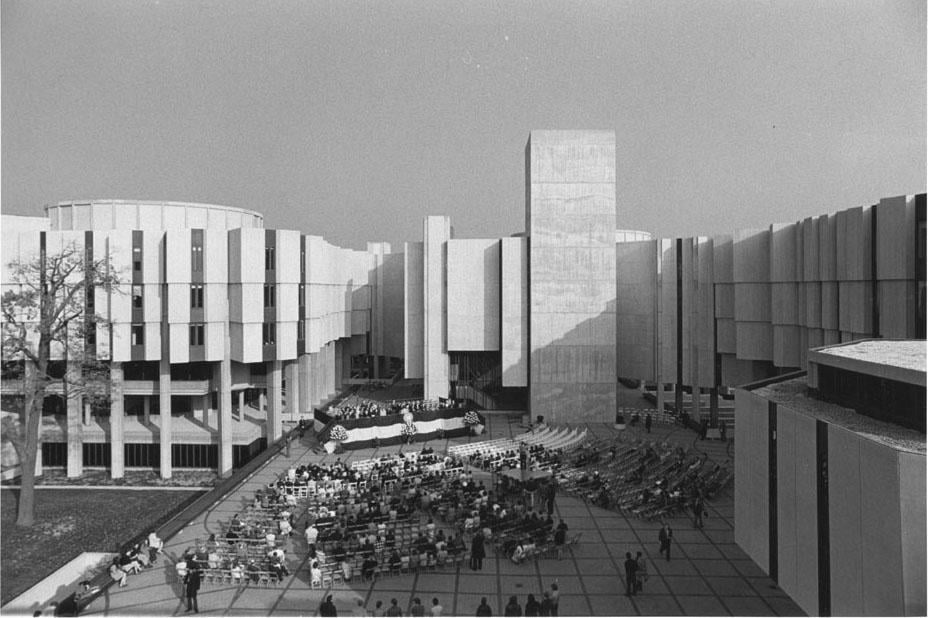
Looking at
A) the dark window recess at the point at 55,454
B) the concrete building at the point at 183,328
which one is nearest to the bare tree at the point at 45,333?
the concrete building at the point at 183,328

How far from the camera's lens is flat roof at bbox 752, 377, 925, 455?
12.9 m

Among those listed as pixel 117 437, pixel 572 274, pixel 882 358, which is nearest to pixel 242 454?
pixel 117 437

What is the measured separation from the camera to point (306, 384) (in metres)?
54.2

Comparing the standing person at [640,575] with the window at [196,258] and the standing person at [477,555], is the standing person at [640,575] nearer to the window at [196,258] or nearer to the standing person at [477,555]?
the standing person at [477,555]

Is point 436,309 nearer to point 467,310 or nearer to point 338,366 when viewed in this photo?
point 467,310

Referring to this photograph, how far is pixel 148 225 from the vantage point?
166 feet

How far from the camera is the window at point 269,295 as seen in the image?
1675 inches

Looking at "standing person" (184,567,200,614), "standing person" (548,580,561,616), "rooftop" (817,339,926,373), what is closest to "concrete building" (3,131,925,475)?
"rooftop" (817,339,926,373)

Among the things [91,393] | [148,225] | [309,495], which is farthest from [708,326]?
[148,225]

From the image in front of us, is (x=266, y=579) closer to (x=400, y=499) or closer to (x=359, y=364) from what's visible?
(x=400, y=499)

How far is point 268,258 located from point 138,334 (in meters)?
9.74

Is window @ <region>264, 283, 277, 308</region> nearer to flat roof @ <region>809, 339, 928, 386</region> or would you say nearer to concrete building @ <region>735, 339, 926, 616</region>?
concrete building @ <region>735, 339, 926, 616</region>

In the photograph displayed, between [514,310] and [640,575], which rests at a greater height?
[514,310]

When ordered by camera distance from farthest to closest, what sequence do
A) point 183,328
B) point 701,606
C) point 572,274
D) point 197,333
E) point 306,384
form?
point 306,384 < point 572,274 < point 197,333 < point 183,328 < point 701,606
